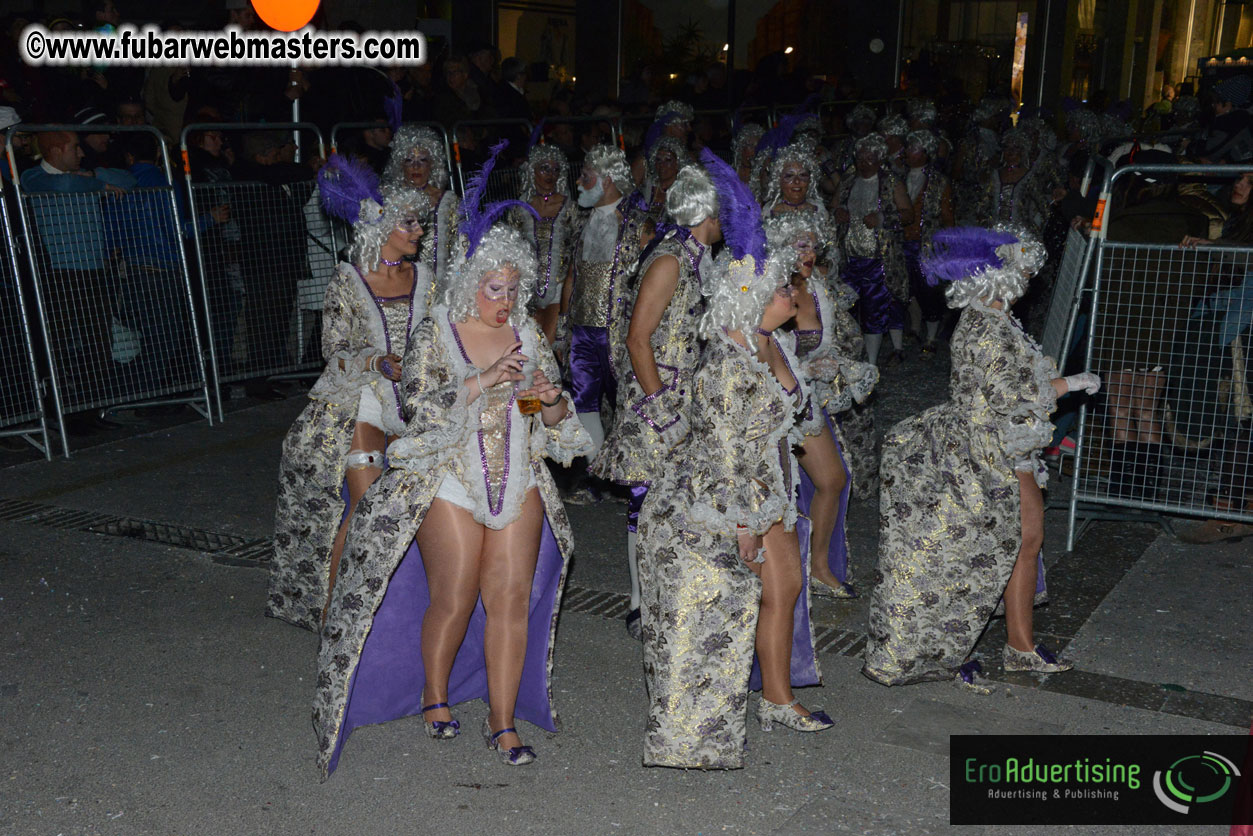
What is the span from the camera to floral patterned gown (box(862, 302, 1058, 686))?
14.8 feet

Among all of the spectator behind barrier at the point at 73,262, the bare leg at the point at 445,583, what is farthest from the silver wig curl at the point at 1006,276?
the spectator behind barrier at the point at 73,262

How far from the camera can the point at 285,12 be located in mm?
10844

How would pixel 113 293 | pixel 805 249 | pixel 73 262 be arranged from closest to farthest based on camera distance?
1. pixel 805 249
2. pixel 73 262
3. pixel 113 293

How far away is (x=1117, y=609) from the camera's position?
549 cm

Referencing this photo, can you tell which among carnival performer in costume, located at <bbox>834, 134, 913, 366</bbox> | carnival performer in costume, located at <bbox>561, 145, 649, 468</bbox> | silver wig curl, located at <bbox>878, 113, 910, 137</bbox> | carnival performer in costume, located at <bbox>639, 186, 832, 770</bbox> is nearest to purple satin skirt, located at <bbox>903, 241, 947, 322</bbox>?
carnival performer in costume, located at <bbox>834, 134, 913, 366</bbox>

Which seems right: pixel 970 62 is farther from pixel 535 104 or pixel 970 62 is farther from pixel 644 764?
pixel 644 764

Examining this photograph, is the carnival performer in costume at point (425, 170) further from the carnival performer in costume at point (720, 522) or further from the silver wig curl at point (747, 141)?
the silver wig curl at point (747, 141)

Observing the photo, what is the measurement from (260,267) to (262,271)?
0.10 ft

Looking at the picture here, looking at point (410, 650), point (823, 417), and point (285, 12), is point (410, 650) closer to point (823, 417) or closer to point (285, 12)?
point (823, 417)

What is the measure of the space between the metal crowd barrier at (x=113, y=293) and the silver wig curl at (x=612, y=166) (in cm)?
324

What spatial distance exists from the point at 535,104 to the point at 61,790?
43.6 feet

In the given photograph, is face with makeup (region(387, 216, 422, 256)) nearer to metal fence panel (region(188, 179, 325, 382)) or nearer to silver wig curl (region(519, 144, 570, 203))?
silver wig curl (region(519, 144, 570, 203))

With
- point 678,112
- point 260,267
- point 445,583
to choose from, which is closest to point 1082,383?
point 445,583

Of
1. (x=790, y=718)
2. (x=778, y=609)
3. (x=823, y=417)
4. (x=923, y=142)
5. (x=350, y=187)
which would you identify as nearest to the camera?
(x=778, y=609)
